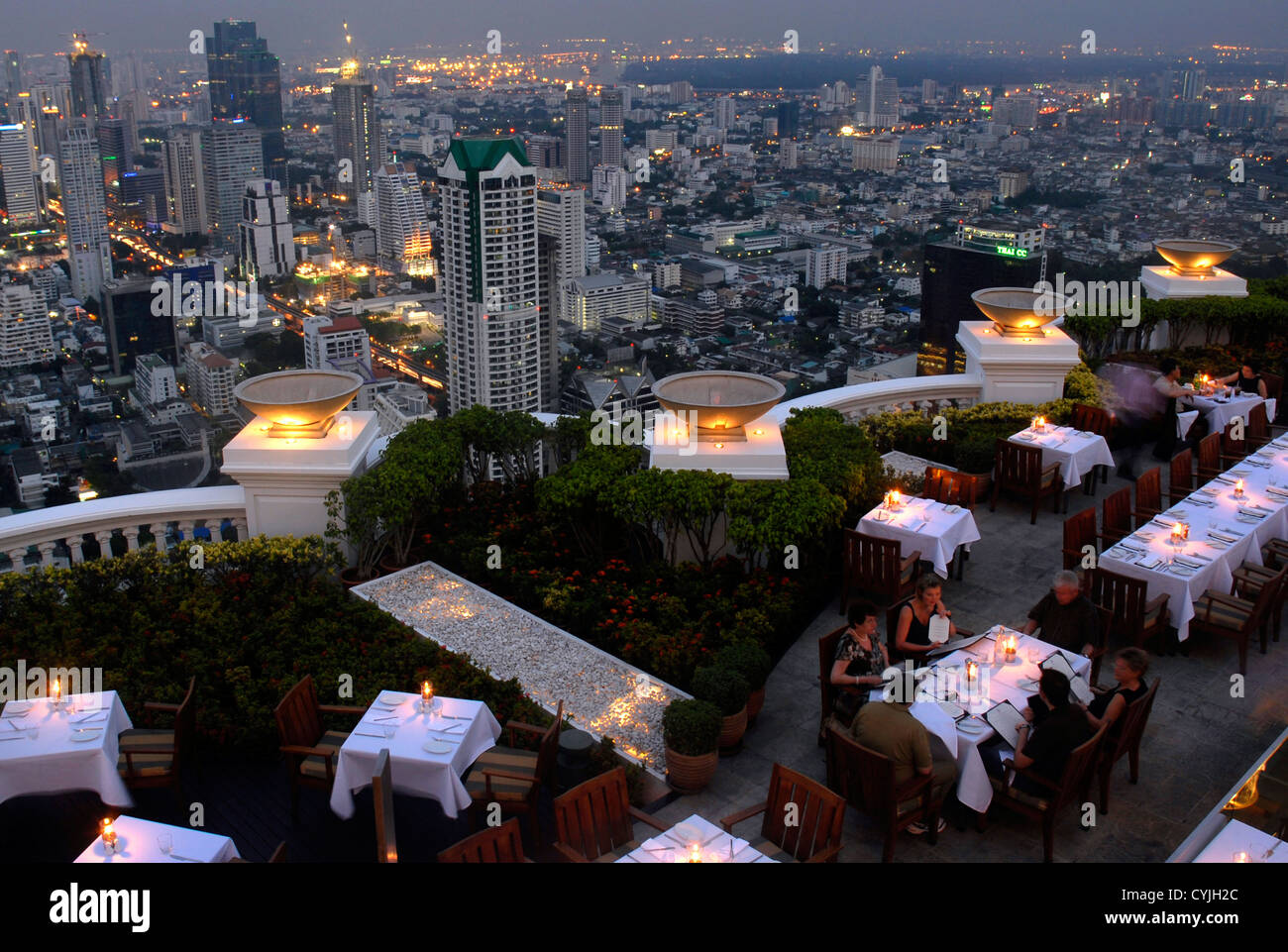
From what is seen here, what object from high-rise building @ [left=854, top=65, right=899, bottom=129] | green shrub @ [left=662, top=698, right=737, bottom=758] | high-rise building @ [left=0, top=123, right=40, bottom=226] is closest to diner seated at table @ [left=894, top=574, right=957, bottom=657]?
green shrub @ [left=662, top=698, right=737, bottom=758]

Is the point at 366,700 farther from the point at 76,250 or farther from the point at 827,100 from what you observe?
the point at 827,100

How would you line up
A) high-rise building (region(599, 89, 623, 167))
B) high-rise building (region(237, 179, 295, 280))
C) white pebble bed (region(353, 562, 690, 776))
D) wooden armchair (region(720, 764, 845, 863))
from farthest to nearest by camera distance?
high-rise building (region(599, 89, 623, 167)) < high-rise building (region(237, 179, 295, 280)) < white pebble bed (region(353, 562, 690, 776)) < wooden armchair (region(720, 764, 845, 863))

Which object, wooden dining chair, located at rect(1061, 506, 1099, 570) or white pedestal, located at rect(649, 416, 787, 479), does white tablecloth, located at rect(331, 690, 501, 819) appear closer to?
white pedestal, located at rect(649, 416, 787, 479)

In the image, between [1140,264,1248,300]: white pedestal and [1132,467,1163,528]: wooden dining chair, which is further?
[1140,264,1248,300]: white pedestal

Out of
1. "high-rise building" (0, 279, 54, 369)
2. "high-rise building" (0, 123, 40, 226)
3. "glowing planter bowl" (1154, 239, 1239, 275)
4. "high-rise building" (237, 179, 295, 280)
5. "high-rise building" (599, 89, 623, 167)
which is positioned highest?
"high-rise building" (599, 89, 623, 167)

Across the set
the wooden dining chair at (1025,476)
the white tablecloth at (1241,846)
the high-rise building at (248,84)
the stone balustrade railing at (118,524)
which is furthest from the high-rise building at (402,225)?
the white tablecloth at (1241,846)

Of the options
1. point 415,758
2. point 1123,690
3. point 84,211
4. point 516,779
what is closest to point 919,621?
point 1123,690
